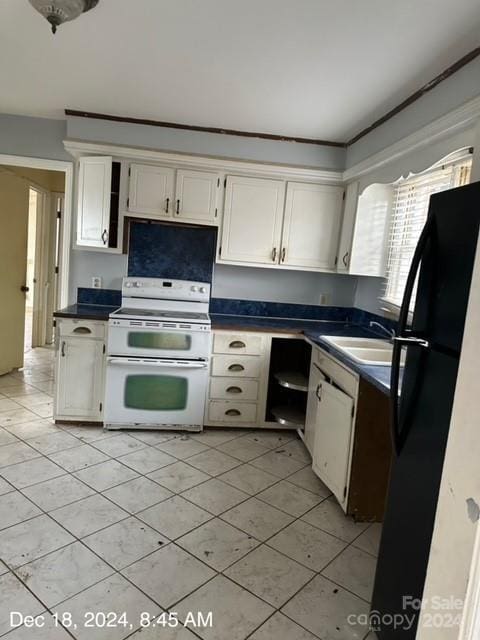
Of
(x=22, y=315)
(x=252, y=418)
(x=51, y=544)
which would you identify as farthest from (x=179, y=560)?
(x=22, y=315)

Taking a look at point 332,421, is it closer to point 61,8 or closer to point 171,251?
point 171,251

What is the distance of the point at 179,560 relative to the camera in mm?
1986

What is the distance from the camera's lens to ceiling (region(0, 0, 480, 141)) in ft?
6.08

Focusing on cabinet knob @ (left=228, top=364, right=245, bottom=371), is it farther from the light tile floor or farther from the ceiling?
the ceiling

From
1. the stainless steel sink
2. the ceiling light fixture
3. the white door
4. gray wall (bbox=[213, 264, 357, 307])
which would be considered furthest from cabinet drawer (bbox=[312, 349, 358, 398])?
the ceiling light fixture

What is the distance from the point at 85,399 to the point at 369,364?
2118 mm

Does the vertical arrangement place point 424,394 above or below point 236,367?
above

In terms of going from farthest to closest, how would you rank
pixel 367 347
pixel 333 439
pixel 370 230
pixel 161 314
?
pixel 161 314 < pixel 370 230 < pixel 367 347 < pixel 333 439

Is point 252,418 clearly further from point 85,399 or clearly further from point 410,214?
point 410,214

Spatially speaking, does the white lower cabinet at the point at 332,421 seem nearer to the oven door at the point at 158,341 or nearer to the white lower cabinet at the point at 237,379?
the white lower cabinet at the point at 237,379

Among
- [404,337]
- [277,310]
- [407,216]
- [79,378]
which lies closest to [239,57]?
[407,216]

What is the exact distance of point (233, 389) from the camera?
136 inches

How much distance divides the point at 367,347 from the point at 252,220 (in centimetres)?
135

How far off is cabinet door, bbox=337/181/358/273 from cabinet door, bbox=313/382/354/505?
1149 mm
